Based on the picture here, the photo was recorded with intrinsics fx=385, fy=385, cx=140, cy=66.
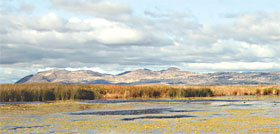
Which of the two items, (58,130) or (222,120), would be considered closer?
(58,130)

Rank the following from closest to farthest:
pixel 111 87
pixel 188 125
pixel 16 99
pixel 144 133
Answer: pixel 144 133
pixel 188 125
pixel 16 99
pixel 111 87

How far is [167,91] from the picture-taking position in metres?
69.0

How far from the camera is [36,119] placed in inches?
1223

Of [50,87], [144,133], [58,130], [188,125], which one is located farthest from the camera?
[50,87]

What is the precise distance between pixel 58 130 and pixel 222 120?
12520mm

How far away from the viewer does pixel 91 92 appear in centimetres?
6275

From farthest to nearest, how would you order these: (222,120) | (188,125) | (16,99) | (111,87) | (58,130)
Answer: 1. (111,87)
2. (16,99)
3. (222,120)
4. (188,125)
5. (58,130)

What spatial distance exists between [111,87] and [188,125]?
42.3 meters

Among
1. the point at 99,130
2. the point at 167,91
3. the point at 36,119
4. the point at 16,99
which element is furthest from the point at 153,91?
the point at 99,130

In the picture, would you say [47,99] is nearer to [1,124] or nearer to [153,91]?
[153,91]

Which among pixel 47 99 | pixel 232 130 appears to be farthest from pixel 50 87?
pixel 232 130

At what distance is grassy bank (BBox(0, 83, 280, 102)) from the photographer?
181ft

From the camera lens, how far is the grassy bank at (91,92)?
5522 cm

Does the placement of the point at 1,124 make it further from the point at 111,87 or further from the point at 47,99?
the point at 111,87
